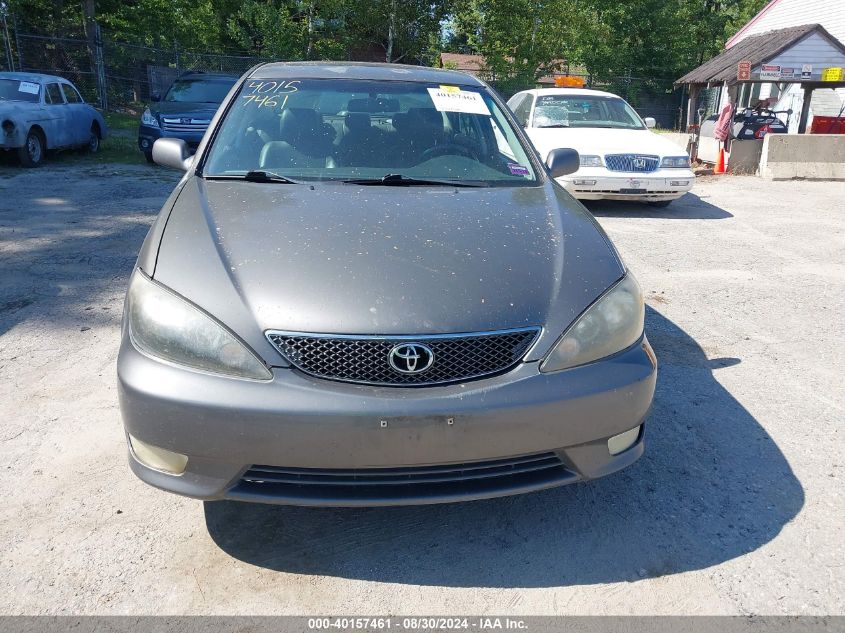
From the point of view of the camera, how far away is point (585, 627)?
2205 mm

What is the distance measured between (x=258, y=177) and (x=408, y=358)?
5.03 feet

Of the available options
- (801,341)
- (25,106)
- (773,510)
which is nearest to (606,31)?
(25,106)

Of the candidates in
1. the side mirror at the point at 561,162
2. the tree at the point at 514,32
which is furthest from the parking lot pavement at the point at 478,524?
the tree at the point at 514,32

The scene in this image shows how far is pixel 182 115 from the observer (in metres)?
12.8

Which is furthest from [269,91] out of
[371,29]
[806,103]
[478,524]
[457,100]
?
[371,29]

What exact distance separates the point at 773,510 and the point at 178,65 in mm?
25311

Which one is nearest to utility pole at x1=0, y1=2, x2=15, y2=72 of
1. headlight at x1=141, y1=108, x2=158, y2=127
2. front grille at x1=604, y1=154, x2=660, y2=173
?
headlight at x1=141, y1=108, x2=158, y2=127

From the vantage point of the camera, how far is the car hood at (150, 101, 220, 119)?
12.9 meters

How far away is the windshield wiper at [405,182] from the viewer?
10.8 feet

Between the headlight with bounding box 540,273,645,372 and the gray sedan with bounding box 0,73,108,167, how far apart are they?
11.6 meters

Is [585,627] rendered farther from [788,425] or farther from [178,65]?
[178,65]

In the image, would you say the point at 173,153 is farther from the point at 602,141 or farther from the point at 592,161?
the point at 602,141

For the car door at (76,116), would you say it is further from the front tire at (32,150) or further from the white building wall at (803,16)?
the white building wall at (803,16)

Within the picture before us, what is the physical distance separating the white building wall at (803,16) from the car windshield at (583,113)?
15641mm
